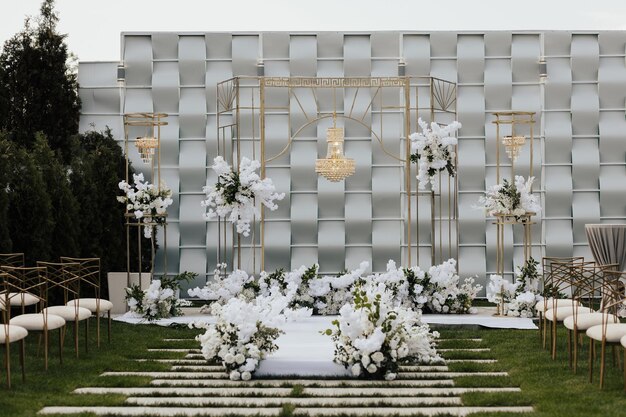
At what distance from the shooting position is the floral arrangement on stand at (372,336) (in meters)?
6.95

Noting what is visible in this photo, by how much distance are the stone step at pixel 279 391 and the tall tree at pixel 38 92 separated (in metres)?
7.43

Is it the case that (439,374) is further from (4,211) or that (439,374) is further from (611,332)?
(4,211)

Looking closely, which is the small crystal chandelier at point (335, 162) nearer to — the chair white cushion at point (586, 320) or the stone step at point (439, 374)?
the stone step at point (439, 374)

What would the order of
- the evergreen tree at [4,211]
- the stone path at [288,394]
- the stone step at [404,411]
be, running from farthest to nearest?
the evergreen tree at [4,211], the stone path at [288,394], the stone step at [404,411]

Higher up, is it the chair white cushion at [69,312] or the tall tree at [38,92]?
the tall tree at [38,92]

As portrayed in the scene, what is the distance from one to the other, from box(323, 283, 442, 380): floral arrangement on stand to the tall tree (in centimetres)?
741

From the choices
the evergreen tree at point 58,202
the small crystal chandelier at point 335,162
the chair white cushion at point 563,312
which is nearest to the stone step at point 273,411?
the chair white cushion at point 563,312

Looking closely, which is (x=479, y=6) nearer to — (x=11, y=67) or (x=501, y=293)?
(x=501, y=293)

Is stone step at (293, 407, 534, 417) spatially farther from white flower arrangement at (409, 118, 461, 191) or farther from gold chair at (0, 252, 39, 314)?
white flower arrangement at (409, 118, 461, 191)

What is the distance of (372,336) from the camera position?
697 cm

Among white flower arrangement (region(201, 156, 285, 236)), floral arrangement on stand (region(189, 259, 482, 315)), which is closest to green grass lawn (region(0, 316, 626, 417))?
floral arrangement on stand (region(189, 259, 482, 315))

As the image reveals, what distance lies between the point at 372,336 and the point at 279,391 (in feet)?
2.65

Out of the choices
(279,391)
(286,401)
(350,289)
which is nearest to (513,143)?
(350,289)

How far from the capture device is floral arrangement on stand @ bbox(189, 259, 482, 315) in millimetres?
11070
